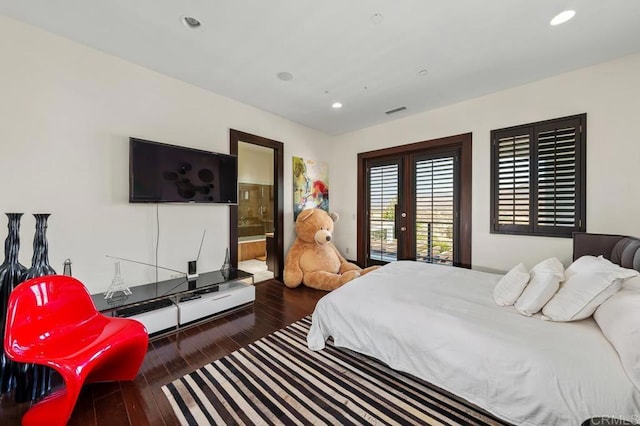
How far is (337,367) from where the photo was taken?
1.90 metres

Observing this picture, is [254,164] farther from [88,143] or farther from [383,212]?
[88,143]

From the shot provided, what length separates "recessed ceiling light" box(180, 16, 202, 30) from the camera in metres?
1.97

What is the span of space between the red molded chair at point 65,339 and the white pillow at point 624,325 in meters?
2.69

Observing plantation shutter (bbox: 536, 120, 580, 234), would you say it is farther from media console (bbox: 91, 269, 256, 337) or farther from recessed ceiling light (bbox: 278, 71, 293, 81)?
media console (bbox: 91, 269, 256, 337)

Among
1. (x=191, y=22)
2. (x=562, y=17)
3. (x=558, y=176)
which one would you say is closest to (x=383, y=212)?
(x=558, y=176)

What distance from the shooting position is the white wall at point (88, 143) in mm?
2025

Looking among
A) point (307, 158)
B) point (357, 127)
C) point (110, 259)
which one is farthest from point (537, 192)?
point (110, 259)

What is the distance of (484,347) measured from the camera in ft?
4.63

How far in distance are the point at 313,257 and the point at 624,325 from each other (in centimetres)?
317

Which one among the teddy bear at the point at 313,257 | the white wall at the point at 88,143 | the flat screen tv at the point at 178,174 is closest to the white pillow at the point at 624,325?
the teddy bear at the point at 313,257

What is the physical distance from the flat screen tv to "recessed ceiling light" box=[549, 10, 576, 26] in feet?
11.2

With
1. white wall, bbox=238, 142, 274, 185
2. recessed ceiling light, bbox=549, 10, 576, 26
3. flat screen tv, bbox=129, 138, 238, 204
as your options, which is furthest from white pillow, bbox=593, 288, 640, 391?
white wall, bbox=238, 142, 274, 185

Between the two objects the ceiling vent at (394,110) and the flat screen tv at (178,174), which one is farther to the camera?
the ceiling vent at (394,110)

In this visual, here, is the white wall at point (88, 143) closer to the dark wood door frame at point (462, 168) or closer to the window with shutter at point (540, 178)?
the dark wood door frame at point (462, 168)
